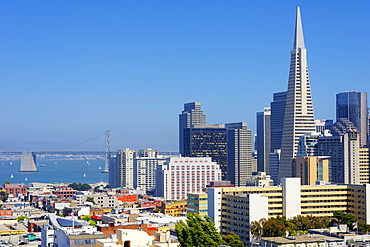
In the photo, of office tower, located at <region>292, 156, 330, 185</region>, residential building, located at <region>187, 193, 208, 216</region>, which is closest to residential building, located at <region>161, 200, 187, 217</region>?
office tower, located at <region>292, 156, 330, 185</region>

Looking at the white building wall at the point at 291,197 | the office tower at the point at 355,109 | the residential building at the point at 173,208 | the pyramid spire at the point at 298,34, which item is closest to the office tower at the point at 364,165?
the pyramid spire at the point at 298,34

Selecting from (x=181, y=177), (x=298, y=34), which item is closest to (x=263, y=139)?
(x=181, y=177)

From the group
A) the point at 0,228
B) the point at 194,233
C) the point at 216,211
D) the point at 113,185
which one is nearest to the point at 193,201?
the point at 216,211

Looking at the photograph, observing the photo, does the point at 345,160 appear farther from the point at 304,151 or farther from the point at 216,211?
the point at 216,211

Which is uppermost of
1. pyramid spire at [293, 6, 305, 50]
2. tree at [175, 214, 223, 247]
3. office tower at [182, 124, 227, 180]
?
pyramid spire at [293, 6, 305, 50]

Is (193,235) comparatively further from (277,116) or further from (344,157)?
(277,116)

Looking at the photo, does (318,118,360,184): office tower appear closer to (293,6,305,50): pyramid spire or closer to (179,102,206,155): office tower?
(293,6,305,50): pyramid spire
